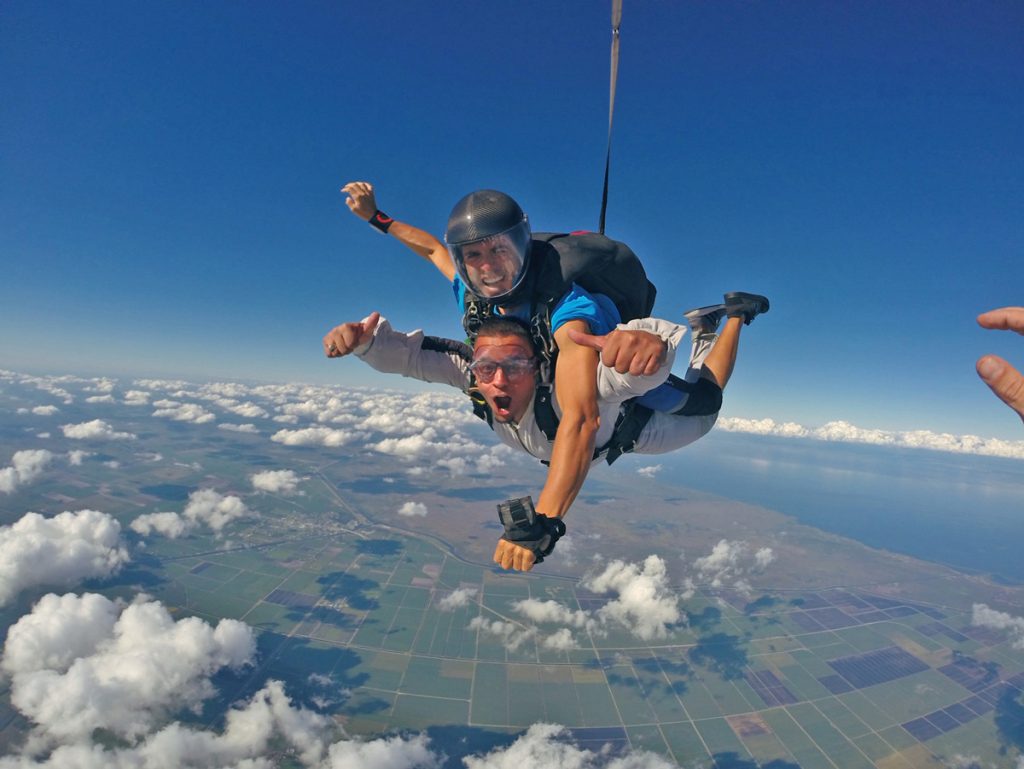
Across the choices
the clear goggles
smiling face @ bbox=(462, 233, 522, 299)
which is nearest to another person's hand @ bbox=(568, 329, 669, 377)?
the clear goggles

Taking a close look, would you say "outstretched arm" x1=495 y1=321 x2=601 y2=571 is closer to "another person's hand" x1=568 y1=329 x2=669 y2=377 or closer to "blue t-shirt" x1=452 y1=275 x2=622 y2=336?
"blue t-shirt" x1=452 y1=275 x2=622 y2=336

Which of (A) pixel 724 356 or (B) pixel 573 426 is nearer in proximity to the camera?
(B) pixel 573 426

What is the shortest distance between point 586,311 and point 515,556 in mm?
1268

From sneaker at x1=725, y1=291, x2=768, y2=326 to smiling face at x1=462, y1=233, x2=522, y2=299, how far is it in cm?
184

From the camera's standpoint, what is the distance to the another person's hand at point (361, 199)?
11.4 feet

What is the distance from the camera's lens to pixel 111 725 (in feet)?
109

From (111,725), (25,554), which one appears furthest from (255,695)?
(25,554)

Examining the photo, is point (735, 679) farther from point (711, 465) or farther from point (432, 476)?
point (711, 465)

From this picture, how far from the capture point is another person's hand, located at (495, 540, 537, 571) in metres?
1.77

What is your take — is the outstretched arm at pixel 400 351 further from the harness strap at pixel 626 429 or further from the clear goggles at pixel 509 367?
the harness strap at pixel 626 429

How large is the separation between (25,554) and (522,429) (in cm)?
8059

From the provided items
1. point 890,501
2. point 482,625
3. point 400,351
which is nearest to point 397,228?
point 400,351

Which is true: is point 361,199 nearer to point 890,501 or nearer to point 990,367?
point 990,367

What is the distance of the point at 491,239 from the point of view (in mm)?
2289
